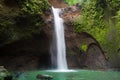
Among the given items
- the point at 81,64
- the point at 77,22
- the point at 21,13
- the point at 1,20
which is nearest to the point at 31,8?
the point at 21,13

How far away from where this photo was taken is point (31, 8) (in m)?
23.7

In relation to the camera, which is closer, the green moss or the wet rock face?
the wet rock face

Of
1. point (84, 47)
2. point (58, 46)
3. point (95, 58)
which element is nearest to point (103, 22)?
point (84, 47)

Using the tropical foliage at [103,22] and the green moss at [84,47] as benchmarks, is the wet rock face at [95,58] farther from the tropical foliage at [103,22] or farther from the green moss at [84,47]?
the tropical foliage at [103,22]

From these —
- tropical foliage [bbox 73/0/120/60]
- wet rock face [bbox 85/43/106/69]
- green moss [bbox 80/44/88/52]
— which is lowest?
wet rock face [bbox 85/43/106/69]

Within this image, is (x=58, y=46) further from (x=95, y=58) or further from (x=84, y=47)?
(x=95, y=58)

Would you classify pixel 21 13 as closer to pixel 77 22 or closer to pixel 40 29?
pixel 40 29

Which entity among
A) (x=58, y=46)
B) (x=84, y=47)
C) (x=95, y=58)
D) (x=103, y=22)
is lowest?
(x=95, y=58)

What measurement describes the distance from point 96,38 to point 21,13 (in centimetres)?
693

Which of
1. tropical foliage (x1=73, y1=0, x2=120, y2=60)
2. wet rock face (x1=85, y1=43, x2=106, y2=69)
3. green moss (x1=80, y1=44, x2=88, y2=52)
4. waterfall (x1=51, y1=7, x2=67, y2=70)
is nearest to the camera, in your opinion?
tropical foliage (x1=73, y1=0, x2=120, y2=60)

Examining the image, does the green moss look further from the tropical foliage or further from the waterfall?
the waterfall

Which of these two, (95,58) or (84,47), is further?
(84,47)

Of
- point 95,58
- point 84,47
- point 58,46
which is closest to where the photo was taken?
point 95,58

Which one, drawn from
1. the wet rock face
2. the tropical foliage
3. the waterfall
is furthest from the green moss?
the waterfall
